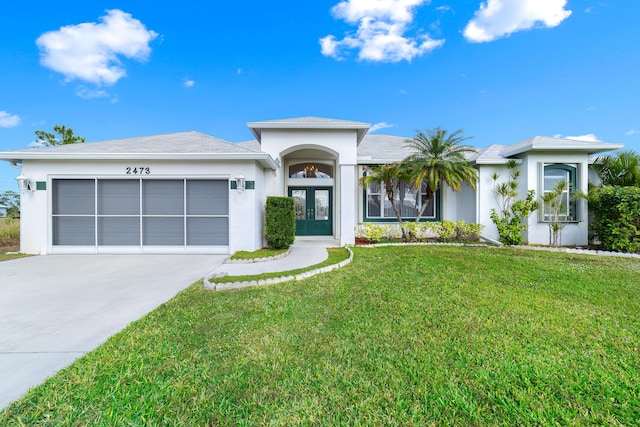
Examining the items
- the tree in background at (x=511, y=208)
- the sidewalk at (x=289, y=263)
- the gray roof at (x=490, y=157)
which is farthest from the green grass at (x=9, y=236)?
the tree in background at (x=511, y=208)

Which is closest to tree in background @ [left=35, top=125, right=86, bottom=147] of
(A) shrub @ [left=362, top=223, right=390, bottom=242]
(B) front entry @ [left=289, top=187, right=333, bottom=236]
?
(B) front entry @ [left=289, top=187, right=333, bottom=236]

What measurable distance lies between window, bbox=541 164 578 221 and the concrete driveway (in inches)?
497

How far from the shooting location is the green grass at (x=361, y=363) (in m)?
2.00

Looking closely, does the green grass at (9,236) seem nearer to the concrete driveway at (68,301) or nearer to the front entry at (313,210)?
the concrete driveway at (68,301)

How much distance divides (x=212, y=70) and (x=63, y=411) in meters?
15.6

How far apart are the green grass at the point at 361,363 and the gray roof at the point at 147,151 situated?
16.5ft

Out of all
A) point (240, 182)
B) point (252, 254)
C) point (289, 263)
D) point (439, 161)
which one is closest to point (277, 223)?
point (252, 254)

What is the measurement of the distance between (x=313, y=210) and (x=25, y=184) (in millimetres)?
10011

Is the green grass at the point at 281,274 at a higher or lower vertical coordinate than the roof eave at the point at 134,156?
lower

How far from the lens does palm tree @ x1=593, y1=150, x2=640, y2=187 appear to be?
9711 mm

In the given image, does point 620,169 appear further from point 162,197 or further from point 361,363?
point 162,197

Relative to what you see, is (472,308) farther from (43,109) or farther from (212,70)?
(43,109)

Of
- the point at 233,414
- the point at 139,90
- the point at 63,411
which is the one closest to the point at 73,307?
the point at 63,411

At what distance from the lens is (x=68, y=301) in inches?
174
